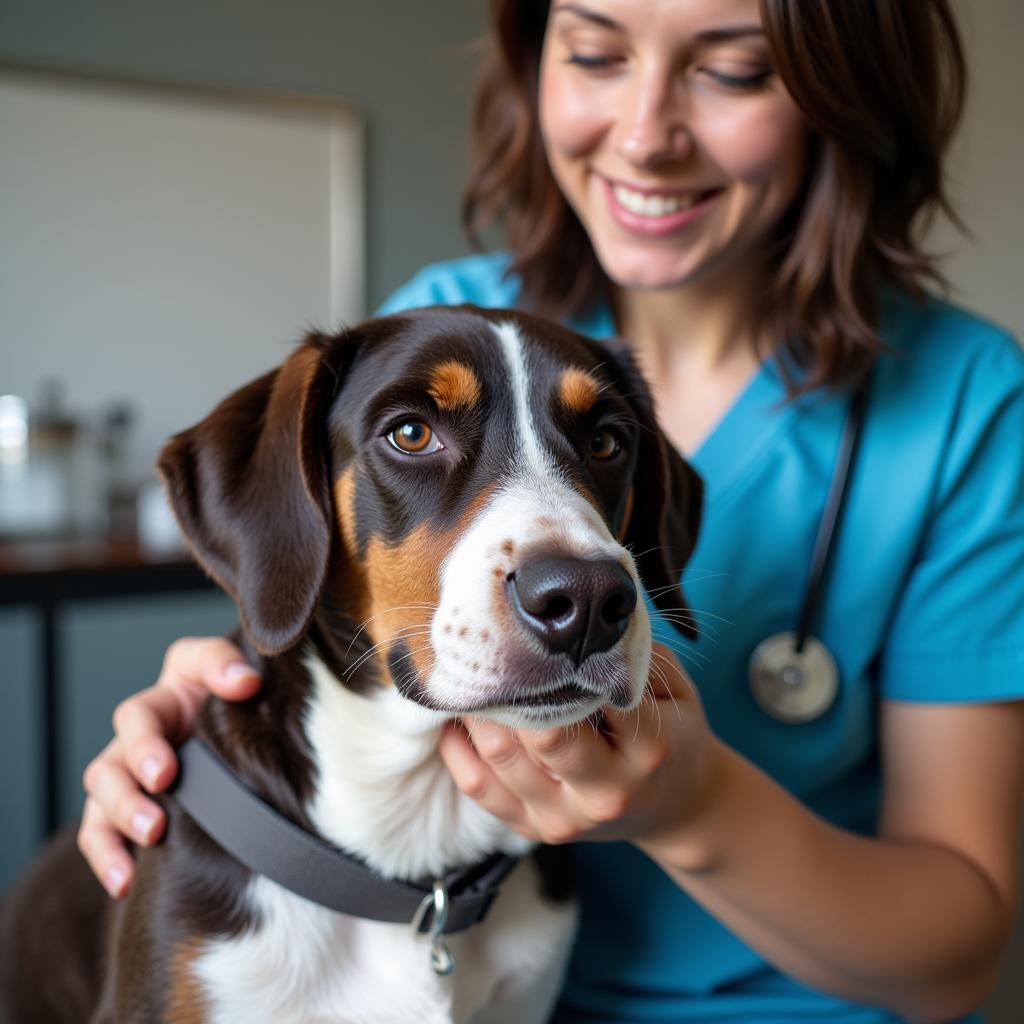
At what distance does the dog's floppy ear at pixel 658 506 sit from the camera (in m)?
1.17

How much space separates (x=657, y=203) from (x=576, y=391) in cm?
38

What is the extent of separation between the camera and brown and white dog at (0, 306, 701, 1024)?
1.02 m

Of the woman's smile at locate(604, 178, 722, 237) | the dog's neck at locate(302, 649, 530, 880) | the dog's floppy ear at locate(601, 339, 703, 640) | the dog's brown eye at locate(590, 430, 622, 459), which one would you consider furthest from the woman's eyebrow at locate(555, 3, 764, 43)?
the dog's neck at locate(302, 649, 530, 880)

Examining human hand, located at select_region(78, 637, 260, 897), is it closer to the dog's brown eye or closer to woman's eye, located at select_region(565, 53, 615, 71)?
the dog's brown eye

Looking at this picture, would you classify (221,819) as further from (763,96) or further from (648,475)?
(763,96)

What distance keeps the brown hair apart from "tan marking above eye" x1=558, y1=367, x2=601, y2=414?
396 millimetres

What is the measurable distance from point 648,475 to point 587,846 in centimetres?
49

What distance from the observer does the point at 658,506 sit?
1.20 metres

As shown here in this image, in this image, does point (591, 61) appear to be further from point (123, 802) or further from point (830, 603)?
point (123, 802)

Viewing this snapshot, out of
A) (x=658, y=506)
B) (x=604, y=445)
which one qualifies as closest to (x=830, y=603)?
(x=658, y=506)

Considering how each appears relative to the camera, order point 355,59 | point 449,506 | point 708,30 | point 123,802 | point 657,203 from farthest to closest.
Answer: point 355,59, point 657,203, point 708,30, point 123,802, point 449,506

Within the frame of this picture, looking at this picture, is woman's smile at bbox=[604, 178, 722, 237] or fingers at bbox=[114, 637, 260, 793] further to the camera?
woman's smile at bbox=[604, 178, 722, 237]

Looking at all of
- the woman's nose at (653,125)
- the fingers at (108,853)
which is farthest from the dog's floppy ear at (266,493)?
the woman's nose at (653,125)

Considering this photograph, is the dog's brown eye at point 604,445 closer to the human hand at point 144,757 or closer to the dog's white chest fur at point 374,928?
the dog's white chest fur at point 374,928
